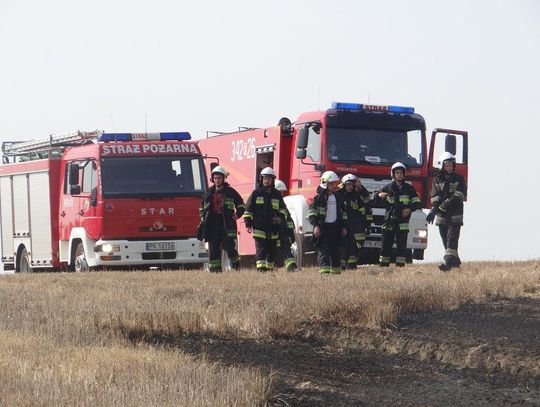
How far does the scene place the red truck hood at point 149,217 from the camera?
72.5ft

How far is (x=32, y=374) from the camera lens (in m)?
8.80

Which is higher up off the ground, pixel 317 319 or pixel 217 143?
pixel 217 143

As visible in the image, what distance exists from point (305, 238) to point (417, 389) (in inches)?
523

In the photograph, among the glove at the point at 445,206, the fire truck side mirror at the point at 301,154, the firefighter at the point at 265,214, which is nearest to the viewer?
the glove at the point at 445,206

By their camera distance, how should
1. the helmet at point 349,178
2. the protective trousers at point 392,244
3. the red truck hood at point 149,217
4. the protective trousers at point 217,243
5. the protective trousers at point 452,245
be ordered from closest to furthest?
1. the protective trousers at point 452,245
2. the protective trousers at point 217,243
3. the helmet at point 349,178
4. the protective trousers at point 392,244
5. the red truck hood at point 149,217

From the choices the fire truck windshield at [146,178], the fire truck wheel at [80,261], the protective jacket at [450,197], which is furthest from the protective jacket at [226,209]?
the fire truck wheel at [80,261]

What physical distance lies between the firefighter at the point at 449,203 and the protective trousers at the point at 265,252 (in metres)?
2.50

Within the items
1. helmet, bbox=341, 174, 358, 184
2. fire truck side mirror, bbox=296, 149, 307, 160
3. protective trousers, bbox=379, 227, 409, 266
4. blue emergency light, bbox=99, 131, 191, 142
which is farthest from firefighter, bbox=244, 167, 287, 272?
blue emergency light, bbox=99, 131, 191, 142

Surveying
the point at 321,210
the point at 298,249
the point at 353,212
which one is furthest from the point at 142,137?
the point at 321,210

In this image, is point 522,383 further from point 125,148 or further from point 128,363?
point 125,148

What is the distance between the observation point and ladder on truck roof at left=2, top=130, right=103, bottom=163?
990 inches

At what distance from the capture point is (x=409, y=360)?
11086 mm

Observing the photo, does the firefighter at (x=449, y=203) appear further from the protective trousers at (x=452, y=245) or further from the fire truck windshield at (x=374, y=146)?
the fire truck windshield at (x=374, y=146)

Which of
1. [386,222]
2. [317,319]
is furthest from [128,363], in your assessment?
[386,222]
